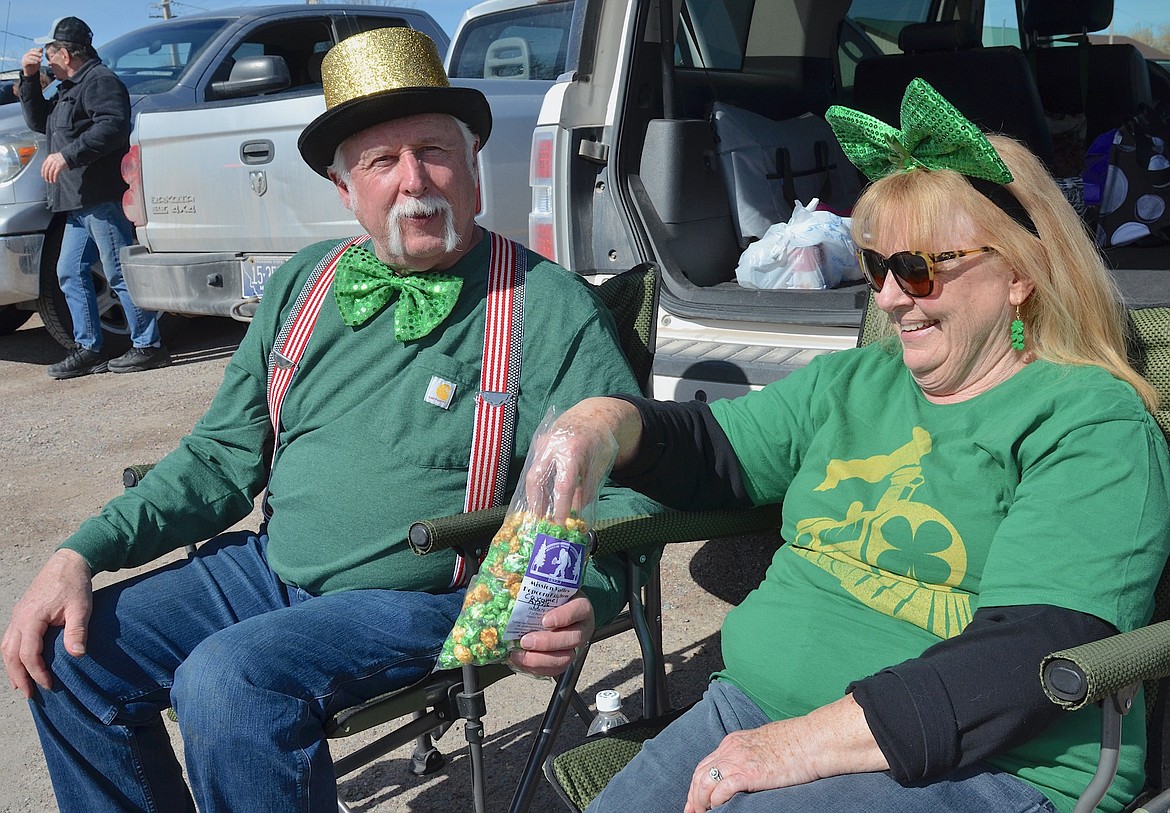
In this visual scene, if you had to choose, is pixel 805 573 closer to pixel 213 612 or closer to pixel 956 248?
pixel 956 248

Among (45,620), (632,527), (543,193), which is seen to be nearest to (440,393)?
(632,527)

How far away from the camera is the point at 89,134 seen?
623 centimetres

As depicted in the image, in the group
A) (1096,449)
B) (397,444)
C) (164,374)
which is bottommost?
(164,374)

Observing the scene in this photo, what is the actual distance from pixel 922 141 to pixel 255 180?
4314 mm

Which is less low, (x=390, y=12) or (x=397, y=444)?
(x=390, y=12)

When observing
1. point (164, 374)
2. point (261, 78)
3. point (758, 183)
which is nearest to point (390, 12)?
point (261, 78)

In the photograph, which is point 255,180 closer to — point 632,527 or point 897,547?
point 632,527

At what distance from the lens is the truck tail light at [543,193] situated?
3605 millimetres

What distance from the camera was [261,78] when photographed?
5402 mm

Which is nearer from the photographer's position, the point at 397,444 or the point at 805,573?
the point at 805,573

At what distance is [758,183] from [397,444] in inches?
98.6

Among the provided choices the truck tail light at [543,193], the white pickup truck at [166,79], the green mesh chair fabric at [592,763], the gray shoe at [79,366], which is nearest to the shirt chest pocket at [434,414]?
the green mesh chair fabric at [592,763]

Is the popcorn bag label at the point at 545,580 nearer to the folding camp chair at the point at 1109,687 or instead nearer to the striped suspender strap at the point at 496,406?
the folding camp chair at the point at 1109,687

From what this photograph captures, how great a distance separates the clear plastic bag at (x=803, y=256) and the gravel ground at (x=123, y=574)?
0.90 metres
